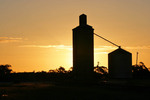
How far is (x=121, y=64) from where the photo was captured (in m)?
31.8

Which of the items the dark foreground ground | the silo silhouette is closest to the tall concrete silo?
the silo silhouette

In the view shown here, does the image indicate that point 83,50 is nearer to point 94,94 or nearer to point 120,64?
point 120,64

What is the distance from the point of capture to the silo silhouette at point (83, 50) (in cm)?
3269

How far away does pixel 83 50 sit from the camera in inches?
1304

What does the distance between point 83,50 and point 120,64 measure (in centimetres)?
416

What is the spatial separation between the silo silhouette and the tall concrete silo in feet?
7.13

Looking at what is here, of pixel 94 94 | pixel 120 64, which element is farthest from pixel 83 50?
pixel 94 94

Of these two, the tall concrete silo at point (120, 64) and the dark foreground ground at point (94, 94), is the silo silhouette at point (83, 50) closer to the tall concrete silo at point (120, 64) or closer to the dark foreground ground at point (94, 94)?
the tall concrete silo at point (120, 64)

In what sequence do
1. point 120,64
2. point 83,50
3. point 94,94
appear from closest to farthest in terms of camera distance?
point 94,94 < point 120,64 < point 83,50

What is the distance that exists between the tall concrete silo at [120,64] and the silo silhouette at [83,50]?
217 centimetres

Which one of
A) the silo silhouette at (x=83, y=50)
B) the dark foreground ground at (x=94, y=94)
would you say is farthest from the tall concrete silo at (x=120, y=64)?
the dark foreground ground at (x=94, y=94)

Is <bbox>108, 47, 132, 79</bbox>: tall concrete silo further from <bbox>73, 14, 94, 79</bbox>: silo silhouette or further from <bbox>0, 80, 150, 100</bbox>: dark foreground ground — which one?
<bbox>0, 80, 150, 100</bbox>: dark foreground ground

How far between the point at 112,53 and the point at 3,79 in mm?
20224

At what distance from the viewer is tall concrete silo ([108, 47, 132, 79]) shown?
3181 centimetres
